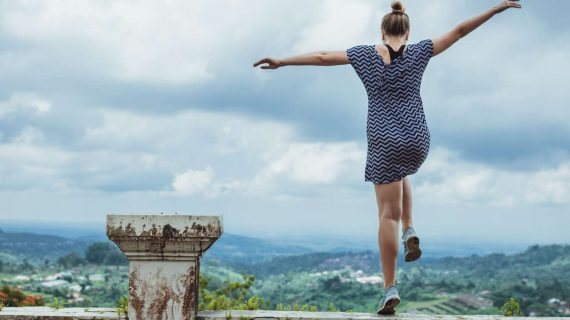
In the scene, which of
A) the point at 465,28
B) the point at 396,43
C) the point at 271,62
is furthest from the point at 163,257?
the point at 465,28

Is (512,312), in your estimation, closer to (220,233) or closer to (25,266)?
(220,233)

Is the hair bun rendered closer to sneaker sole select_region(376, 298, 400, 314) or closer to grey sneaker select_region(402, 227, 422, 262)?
grey sneaker select_region(402, 227, 422, 262)

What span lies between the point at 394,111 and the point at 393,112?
0.01m

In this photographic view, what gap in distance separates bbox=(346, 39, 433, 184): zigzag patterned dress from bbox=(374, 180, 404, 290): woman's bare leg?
0.07 meters

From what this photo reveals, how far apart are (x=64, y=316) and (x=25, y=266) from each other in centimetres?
7169

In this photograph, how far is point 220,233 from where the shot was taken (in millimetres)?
5031

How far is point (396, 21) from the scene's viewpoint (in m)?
5.30

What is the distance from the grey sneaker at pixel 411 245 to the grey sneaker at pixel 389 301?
0.27 meters

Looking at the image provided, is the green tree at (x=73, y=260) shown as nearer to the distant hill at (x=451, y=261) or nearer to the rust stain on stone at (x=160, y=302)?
the distant hill at (x=451, y=261)

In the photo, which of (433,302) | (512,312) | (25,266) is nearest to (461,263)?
(433,302)

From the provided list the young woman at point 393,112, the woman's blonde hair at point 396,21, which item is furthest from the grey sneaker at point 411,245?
the woman's blonde hair at point 396,21

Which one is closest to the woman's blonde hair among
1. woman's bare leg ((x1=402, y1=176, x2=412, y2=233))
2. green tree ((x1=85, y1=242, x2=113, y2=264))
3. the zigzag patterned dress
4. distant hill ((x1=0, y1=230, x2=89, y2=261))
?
the zigzag patterned dress

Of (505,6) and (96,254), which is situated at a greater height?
(96,254)

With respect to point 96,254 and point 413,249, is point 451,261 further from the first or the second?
point 413,249
